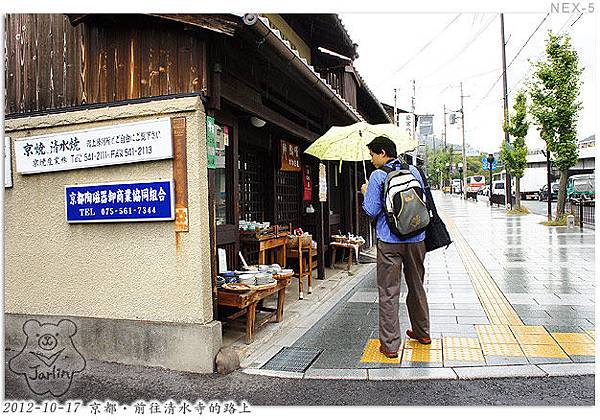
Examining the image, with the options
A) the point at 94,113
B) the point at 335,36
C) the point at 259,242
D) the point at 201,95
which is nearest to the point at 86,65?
the point at 94,113

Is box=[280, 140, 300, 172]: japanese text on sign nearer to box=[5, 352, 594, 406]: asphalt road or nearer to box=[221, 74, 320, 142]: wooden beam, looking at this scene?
box=[221, 74, 320, 142]: wooden beam

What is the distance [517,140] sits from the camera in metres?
28.7

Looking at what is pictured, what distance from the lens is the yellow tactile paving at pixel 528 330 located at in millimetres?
5992

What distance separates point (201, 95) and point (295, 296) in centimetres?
426

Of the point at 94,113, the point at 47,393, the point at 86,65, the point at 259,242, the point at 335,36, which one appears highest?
the point at 335,36

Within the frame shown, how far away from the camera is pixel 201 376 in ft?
15.9

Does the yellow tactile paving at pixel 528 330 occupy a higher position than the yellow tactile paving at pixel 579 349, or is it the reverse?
the yellow tactile paving at pixel 579 349

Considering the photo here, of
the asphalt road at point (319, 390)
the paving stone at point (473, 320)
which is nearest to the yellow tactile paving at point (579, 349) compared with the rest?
the asphalt road at point (319, 390)

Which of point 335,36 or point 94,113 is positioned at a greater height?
point 335,36

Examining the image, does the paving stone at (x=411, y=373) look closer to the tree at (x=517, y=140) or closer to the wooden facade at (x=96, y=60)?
the wooden facade at (x=96, y=60)

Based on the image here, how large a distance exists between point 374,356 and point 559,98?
18.5m

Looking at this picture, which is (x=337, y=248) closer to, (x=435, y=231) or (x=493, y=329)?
(x=493, y=329)

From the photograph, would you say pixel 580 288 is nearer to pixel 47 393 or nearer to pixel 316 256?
pixel 316 256

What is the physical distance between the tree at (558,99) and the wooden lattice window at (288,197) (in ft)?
46.7
